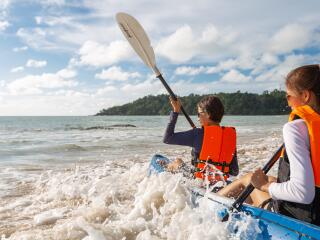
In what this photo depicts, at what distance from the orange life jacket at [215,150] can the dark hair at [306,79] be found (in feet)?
6.06

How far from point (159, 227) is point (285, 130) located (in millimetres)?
1939

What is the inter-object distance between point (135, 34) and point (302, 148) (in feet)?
15.5

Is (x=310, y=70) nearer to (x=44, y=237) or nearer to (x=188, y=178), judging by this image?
(x=188, y=178)

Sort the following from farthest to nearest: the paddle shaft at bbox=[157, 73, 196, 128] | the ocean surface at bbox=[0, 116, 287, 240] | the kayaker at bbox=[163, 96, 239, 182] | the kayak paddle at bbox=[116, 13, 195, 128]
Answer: the kayak paddle at bbox=[116, 13, 195, 128]
the paddle shaft at bbox=[157, 73, 196, 128]
the kayaker at bbox=[163, 96, 239, 182]
the ocean surface at bbox=[0, 116, 287, 240]

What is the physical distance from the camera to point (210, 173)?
426 centimetres

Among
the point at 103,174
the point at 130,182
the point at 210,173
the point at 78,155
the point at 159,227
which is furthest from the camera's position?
the point at 78,155

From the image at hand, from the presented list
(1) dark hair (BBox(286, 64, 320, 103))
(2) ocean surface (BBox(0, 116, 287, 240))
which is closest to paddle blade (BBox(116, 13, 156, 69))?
(2) ocean surface (BBox(0, 116, 287, 240))

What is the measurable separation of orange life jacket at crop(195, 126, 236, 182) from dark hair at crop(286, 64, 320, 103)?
1.85 m

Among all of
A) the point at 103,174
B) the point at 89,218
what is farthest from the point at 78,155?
the point at 89,218

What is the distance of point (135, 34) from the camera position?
261 inches

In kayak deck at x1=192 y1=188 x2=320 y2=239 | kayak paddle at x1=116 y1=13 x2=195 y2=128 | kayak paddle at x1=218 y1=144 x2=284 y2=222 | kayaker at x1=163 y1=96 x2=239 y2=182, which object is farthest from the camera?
kayak paddle at x1=116 y1=13 x2=195 y2=128

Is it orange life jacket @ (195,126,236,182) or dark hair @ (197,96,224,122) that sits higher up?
dark hair @ (197,96,224,122)

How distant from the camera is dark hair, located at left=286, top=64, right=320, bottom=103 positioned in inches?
95.7

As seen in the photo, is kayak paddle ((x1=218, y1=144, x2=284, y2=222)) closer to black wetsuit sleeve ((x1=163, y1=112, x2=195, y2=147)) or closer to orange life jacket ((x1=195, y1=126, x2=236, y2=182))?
orange life jacket ((x1=195, y1=126, x2=236, y2=182))
